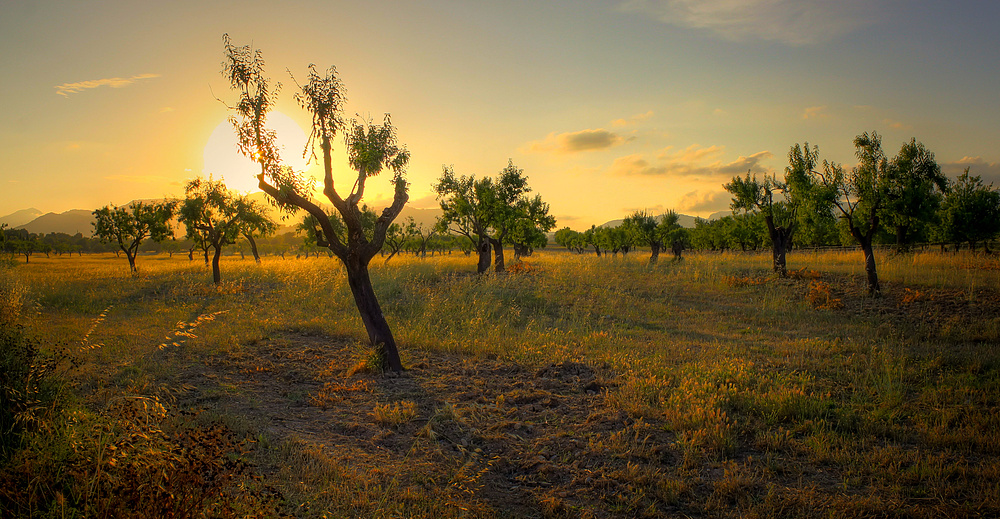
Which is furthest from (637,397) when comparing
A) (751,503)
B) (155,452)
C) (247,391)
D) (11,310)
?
(11,310)

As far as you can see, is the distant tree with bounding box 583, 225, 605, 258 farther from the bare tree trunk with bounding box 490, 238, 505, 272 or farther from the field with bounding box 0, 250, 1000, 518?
the field with bounding box 0, 250, 1000, 518

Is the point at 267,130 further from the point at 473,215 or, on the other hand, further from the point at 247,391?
the point at 473,215

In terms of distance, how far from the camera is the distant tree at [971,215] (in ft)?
117

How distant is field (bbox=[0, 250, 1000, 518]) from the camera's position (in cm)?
368

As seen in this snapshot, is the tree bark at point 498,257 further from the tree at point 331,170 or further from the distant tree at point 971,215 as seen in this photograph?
the distant tree at point 971,215

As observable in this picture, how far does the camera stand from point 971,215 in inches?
1409

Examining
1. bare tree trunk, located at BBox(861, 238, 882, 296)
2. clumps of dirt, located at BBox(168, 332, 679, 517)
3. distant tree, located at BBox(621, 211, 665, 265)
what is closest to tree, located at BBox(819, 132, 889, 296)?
bare tree trunk, located at BBox(861, 238, 882, 296)

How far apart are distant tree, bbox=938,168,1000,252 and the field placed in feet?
98.6

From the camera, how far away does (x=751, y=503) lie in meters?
4.49

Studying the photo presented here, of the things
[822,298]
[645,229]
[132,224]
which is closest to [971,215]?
[645,229]

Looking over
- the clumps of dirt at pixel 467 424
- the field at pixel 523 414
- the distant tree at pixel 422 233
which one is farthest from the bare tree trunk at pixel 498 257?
the clumps of dirt at pixel 467 424

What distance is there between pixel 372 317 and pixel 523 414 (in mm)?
4422

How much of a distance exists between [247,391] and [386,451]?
3.88m

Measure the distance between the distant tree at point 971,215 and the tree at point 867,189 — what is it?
27484 millimetres
